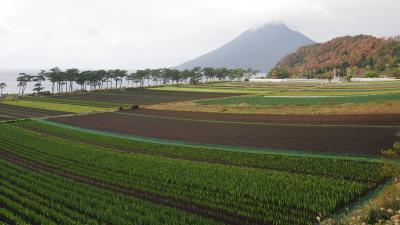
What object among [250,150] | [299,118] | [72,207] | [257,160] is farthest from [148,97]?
[72,207]

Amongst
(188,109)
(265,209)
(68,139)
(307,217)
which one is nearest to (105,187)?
(265,209)

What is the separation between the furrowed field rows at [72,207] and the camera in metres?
15.9

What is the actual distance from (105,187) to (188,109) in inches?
1738

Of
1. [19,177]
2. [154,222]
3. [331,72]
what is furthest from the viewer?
[331,72]

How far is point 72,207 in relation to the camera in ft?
58.6

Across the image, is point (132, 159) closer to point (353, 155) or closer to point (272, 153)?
point (272, 153)

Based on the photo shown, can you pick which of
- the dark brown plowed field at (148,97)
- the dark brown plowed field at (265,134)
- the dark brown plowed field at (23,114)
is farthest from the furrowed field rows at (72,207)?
the dark brown plowed field at (148,97)

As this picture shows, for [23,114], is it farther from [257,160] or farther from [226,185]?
[226,185]

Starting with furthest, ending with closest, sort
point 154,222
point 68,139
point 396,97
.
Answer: point 396,97, point 68,139, point 154,222

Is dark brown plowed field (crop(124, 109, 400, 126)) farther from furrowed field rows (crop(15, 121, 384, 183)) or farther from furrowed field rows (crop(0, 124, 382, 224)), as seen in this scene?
furrowed field rows (crop(0, 124, 382, 224))

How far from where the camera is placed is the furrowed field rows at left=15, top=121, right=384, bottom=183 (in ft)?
71.5

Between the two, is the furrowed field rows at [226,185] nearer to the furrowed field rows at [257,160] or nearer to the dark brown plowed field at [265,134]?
the furrowed field rows at [257,160]

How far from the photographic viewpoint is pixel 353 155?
26.3 m

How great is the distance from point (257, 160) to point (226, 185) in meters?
6.64
